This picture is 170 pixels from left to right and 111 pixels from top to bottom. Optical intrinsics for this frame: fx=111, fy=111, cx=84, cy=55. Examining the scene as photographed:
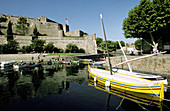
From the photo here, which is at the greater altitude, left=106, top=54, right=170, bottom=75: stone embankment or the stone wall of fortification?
the stone wall of fortification

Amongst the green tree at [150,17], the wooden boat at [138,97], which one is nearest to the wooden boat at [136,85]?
the wooden boat at [138,97]

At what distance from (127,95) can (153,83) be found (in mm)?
2687

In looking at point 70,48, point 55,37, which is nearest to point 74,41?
point 70,48

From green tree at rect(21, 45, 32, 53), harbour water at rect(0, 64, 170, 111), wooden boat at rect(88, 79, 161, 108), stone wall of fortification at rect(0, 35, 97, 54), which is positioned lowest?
harbour water at rect(0, 64, 170, 111)

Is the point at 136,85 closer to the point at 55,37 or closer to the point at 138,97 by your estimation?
the point at 138,97

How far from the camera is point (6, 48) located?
49.4 m

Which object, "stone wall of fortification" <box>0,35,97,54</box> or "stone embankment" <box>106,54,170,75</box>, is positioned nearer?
"stone embankment" <box>106,54,170,75</box>

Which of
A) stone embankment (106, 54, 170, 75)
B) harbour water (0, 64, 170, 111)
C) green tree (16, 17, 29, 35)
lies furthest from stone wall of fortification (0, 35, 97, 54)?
harbour water (0, 64, 170, 111)

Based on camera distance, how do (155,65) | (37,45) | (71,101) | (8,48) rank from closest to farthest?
(71,101), (155,65), (8,48), (37,45)

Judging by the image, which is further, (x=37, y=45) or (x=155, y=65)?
(x=37, y=45)

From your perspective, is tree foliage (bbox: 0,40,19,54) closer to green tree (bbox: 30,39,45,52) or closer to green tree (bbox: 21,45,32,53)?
green tree (bbox: 21,45,32,53)

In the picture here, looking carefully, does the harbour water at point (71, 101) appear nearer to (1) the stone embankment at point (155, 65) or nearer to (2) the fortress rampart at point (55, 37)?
(1) the stone embankment at point (155, 65)

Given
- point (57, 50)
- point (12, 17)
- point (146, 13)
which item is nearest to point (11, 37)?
point (57, 50)

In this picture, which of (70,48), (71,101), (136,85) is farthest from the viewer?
(70,48)
